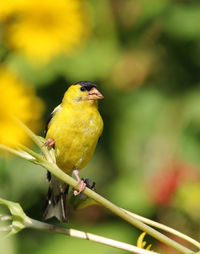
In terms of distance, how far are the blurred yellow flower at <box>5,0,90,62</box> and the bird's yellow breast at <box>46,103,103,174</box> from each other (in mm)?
317

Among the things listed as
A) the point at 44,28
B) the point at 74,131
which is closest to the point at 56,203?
the point at 74,131

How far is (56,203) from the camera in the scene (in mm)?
2020

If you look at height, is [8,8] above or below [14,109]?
above

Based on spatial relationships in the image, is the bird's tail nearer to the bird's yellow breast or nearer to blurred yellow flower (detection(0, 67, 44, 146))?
the bird's yellow breast

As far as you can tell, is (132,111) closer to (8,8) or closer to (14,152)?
(8,8)

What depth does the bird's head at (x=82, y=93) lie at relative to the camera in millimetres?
2010

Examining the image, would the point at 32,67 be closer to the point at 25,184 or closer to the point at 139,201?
the point at 25,184

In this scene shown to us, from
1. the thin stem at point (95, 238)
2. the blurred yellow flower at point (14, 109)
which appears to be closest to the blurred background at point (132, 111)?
the thin stem at point (95, 238)

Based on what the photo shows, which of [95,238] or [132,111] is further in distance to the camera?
[132,111]

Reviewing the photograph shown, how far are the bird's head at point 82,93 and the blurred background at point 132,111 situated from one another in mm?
1072

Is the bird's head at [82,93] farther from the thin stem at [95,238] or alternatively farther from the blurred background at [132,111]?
the blurred background at [132,111]

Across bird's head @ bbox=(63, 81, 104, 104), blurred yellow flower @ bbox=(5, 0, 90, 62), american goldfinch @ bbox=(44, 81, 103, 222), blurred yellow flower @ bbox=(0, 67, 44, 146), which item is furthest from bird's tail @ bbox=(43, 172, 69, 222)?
blurred yellow flower @ bbox=(0, 67, 44, 146)

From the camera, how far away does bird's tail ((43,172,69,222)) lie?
1941 millimetres

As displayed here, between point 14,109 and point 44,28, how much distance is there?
85cm
